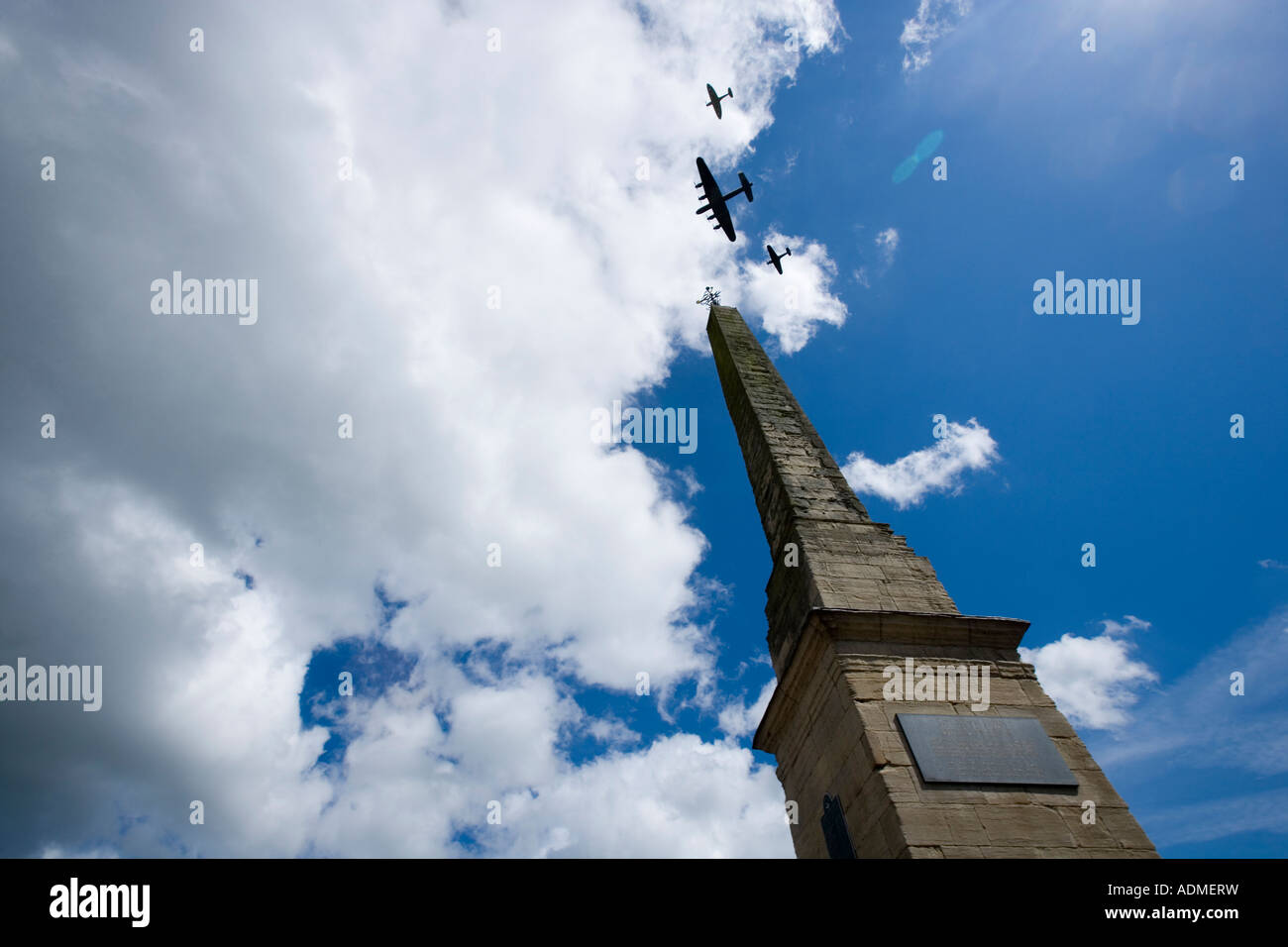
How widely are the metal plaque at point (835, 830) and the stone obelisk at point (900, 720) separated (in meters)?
0.02

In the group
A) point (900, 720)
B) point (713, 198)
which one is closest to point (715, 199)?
point (713, 198)

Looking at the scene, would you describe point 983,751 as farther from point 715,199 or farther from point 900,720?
point 715,199

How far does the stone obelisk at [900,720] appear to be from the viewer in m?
4.91

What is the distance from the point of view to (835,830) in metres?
5.62

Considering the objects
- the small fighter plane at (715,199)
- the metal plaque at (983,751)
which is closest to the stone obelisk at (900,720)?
the metal plaque at (983,751)

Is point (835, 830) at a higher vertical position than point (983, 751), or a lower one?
lower

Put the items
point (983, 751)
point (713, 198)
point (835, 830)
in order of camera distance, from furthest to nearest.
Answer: point (713, 198)
point (835, 830)
point (983, 751)

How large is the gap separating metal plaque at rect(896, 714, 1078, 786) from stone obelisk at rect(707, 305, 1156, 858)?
1cm

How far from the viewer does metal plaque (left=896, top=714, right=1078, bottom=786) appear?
516 centimetres

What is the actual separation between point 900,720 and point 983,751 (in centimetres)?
78
